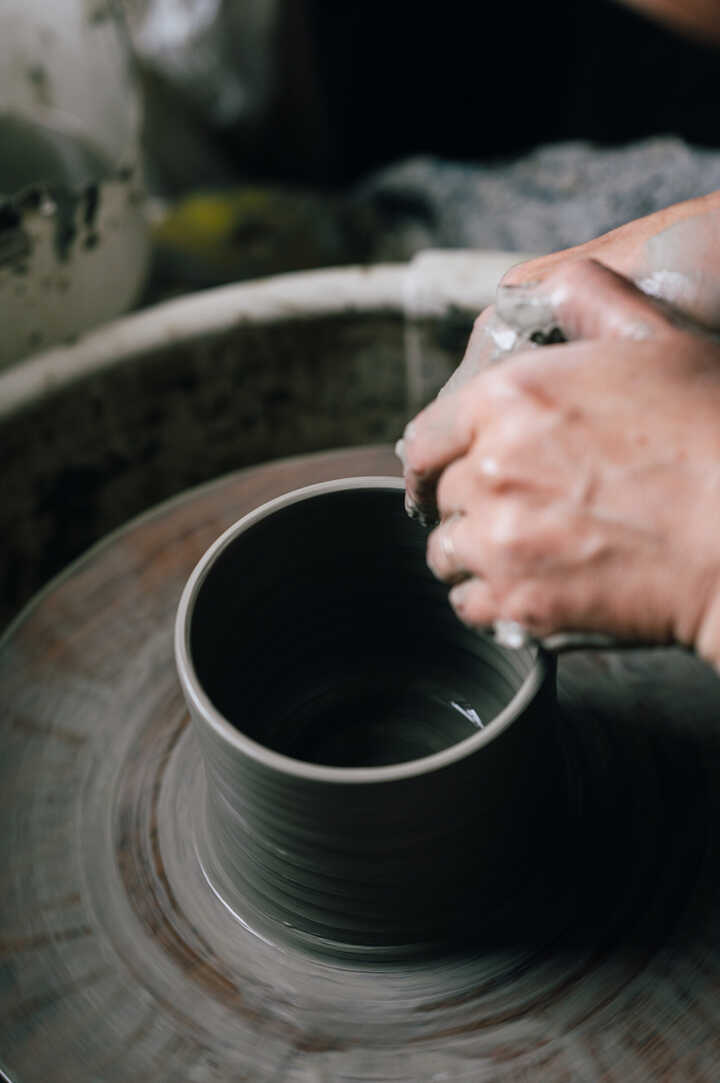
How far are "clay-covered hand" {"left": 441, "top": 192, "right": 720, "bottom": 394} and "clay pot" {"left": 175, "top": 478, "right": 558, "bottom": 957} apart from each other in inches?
6.4

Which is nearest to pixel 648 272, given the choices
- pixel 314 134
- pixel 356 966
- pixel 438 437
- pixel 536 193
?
pixel 438 437

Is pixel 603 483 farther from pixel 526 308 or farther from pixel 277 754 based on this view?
pixel 277 754

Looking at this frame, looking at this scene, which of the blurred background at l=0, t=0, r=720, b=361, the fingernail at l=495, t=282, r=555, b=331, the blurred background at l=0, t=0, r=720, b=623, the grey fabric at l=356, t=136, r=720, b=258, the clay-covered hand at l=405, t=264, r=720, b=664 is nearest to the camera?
the clay-covered hand at l=405, t=264, r=720, b=664

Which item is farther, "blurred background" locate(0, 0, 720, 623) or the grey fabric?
the grey fabric

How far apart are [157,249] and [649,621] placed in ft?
6.11

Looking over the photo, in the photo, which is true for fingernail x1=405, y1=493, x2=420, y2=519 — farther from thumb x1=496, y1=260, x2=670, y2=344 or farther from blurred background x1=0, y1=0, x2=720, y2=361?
blurred background x1=0, y1=0, x2=720, y2=361

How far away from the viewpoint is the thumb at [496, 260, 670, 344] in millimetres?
671

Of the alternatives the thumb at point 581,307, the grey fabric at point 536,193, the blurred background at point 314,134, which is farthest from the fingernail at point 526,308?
the grey fabric at point 536,193

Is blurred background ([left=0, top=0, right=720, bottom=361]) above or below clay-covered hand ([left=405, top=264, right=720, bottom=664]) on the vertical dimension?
below

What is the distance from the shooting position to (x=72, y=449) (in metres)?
1.30

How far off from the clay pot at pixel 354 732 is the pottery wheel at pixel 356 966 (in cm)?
4

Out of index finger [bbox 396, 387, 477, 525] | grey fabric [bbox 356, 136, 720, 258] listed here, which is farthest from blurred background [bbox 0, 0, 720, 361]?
index finger [bbox 396, 387, 477, 525]

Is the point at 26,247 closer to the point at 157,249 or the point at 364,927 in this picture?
the point at 157,249

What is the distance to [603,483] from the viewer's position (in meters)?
0.62
